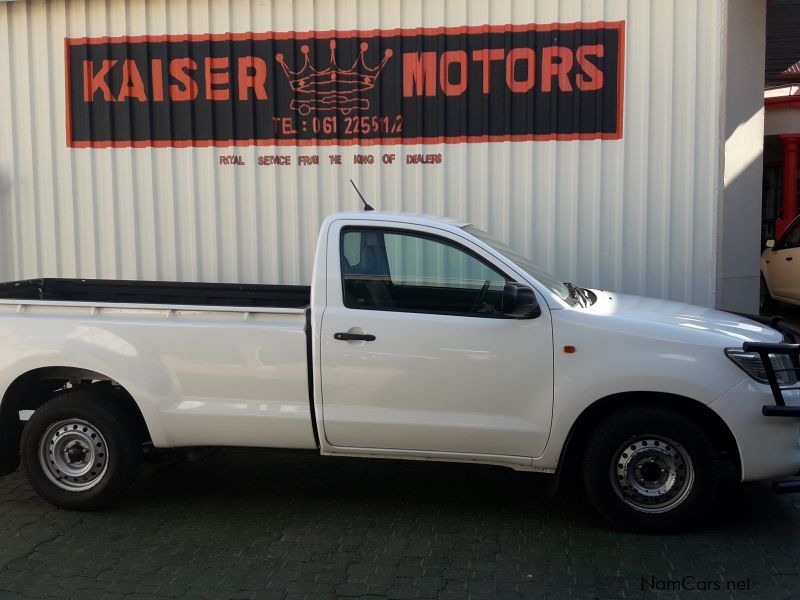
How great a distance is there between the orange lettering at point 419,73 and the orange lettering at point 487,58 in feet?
1.36

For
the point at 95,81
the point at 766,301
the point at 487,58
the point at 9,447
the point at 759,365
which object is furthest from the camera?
the point at 766,301

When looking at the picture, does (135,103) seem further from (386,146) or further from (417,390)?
(417,390)

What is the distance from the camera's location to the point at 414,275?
5.26 m

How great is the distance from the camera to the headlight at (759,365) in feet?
15.7

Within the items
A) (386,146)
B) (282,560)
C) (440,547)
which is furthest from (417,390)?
(386,146)

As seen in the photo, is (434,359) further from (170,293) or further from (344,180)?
(344,180)

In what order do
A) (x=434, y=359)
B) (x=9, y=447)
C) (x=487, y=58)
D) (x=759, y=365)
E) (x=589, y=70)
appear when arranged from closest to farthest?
(x=759, y=365)
(x=434, y=359)
(x=9, y=447)
(x=589, y=70)
(x=487, y=58)

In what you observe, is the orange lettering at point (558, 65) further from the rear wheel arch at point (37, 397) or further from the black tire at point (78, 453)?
the black tire at point (78, 453)

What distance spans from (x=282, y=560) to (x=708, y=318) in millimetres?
2912

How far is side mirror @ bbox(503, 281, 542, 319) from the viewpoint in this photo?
4.85 meters

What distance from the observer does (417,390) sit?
502cm

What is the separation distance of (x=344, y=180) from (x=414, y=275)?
3338 millimetres

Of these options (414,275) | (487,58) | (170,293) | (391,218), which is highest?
(487,58)

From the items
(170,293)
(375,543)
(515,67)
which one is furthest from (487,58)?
(375,543)
